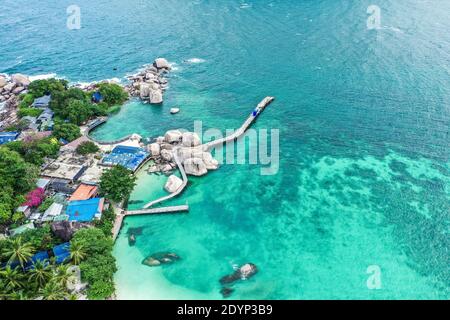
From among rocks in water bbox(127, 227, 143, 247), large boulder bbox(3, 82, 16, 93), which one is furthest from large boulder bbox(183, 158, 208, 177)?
large boulder bbox(3, 82, 16, 93)

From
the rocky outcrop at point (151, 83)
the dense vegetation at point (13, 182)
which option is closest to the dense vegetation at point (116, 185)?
the dense vegetation at point (13, 182)

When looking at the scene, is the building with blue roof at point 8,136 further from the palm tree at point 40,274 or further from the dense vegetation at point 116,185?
the palm tree at point 40,274

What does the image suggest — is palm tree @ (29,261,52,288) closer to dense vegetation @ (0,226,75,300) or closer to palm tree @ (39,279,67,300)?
dense vegetation @ (0,226,75,300)

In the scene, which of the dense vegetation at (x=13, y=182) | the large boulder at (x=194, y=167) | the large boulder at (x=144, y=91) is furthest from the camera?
the large boulder at (x=144, y=91)

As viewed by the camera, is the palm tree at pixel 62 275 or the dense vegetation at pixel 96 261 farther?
the dense vegetation at pixel 96 261

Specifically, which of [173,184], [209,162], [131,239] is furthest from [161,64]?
[131,239]

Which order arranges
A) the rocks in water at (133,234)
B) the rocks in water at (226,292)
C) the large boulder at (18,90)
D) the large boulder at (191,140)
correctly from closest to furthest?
the rocks in water at (226,292), the rocks in water at (133,234), the large boulder at (191,140), the large boulder at (18,90)
